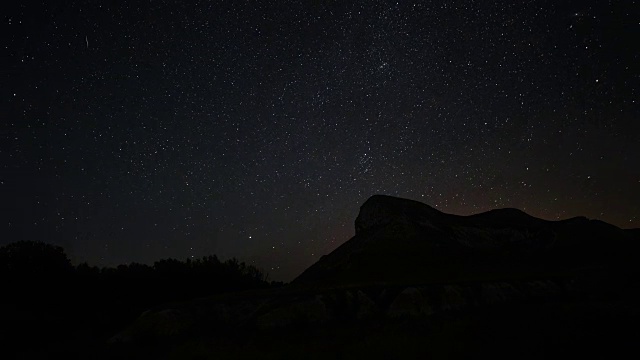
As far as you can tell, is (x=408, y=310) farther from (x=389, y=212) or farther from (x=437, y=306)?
(x=389, y=212)

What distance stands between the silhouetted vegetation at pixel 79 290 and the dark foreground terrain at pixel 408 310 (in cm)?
37

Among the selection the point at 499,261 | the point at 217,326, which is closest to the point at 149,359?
the point at 217,326

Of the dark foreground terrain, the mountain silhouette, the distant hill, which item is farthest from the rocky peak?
the dark foreground terrain

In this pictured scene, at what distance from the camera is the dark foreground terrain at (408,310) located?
17281 millimetres

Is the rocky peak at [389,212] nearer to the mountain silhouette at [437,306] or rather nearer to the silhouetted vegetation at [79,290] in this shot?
the mountain silhouette at [437,306]

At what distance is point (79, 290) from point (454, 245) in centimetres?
5486

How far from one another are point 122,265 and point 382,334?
58.6m

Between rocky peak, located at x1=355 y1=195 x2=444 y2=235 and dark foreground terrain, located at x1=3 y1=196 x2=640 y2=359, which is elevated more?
rocky peak, located at x1=355 y1=195 x2=444 y2=235

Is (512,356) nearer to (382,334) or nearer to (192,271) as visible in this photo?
(382,334)

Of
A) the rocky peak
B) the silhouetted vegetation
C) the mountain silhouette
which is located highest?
the rocky peak

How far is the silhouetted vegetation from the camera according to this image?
3912cm

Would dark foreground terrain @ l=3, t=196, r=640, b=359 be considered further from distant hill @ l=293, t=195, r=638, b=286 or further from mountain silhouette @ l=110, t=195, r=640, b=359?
distant hill @ l=293, t=195, r=638, b=286

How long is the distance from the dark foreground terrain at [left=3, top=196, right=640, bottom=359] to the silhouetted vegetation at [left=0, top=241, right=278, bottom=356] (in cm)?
37

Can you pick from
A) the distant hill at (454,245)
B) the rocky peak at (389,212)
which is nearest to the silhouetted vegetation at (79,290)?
the distant hill at (454,245)
